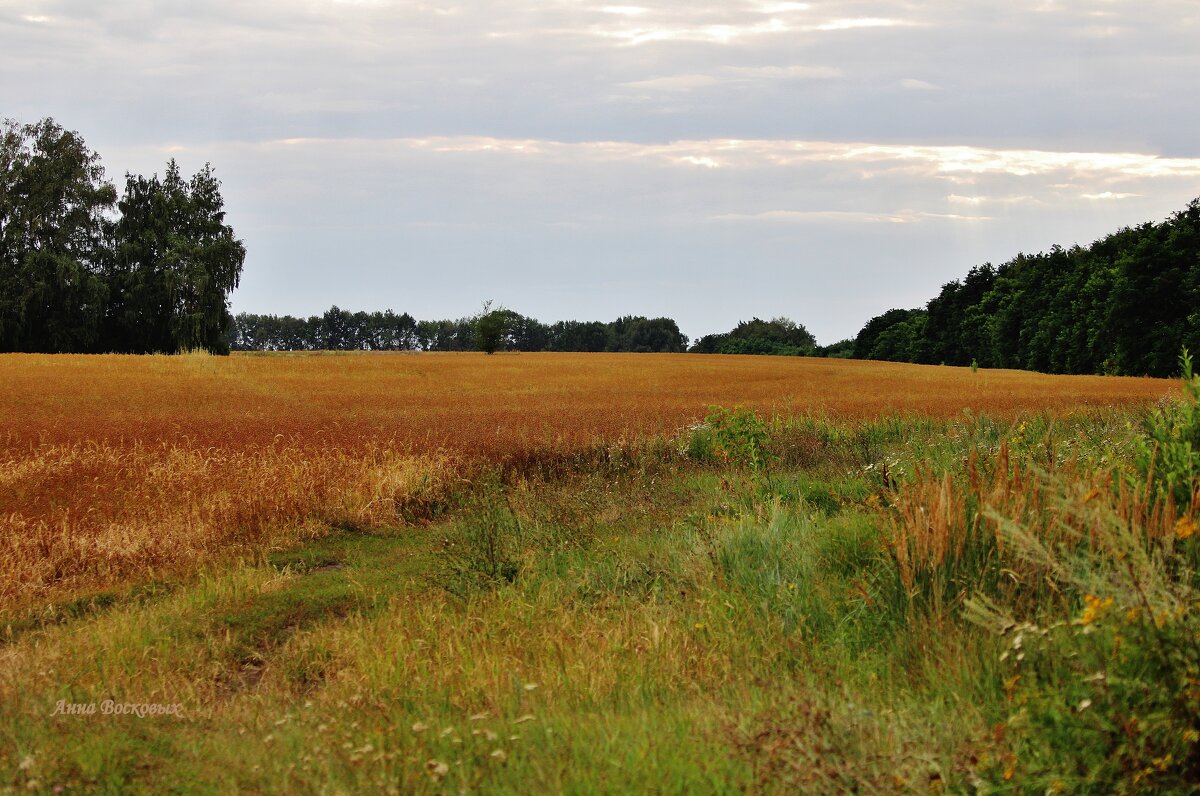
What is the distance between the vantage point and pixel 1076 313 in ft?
237

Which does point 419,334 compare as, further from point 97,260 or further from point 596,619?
point 596,619

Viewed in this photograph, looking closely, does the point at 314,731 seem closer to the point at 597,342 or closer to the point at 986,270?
the point at 986,270

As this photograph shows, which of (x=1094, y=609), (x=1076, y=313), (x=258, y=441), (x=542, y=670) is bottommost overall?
(x=542, y=670)

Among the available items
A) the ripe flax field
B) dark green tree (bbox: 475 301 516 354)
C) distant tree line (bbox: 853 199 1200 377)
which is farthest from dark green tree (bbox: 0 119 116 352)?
distant tree line (bbox: 853 199 1200 377)

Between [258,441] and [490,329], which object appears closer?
[258,441]

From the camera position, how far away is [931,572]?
682 cm

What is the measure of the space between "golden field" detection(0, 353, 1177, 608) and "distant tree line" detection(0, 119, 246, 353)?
3591cm

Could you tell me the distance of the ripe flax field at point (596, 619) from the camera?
176 inches

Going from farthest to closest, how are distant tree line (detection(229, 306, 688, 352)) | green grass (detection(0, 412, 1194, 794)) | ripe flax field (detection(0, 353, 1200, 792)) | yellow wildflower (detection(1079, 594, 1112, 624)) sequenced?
distant tree line (detection(229, 306, 688, 352)) → green grass (detection(0, 412, 1194, 794)) → ripe flax field (detection(0, 353, 1200, 792)) → yellow wildflower (detection(1079, 594, 1112, 624))

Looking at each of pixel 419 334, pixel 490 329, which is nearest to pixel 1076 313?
pixel 490 329

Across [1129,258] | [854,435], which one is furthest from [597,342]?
[854,435]

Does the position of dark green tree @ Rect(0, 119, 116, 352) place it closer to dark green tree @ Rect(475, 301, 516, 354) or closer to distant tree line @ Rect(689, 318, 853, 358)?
dark green tree @ Rect(475, 301, 516, 354)

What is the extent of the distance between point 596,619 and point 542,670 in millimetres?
1214

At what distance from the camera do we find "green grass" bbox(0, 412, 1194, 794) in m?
4.58
